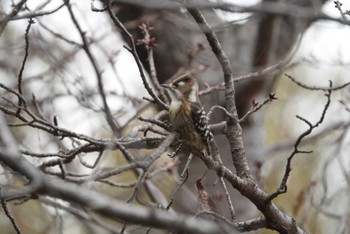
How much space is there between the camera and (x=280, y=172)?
8.84 meters

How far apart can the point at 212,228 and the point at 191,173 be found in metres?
4.21

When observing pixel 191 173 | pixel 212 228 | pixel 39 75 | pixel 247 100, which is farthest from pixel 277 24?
pixel 212 228

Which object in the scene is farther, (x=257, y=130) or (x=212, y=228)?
(x=257, y=130)

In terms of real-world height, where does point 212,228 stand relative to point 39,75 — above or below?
below

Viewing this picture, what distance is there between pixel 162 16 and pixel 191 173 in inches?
56.9

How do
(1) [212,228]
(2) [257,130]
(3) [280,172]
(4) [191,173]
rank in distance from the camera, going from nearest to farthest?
(1) [212,228] < (4) [191,173] < (2) [257,130] < (3) [280,172]

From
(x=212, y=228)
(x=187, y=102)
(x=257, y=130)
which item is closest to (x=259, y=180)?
(x=257, y=130)

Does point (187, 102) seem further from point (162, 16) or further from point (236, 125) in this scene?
point (162, 16)

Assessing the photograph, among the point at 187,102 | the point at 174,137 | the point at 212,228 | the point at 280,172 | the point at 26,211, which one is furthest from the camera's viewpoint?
the point at 280,172

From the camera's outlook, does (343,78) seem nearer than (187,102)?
No

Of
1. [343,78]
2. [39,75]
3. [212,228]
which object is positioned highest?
[343,78]

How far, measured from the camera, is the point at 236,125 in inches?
119

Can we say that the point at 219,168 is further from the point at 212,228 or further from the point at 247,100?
the point at 247,100

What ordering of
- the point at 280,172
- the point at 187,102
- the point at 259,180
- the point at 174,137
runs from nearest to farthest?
1. the point at 174,137
2. the point at 187,102
3. the point at 259,180
4. the point at 280,172
